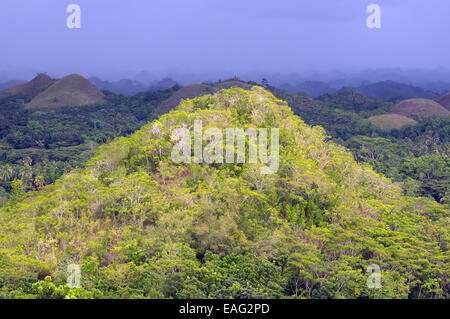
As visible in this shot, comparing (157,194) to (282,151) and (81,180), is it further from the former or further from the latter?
(282,151)

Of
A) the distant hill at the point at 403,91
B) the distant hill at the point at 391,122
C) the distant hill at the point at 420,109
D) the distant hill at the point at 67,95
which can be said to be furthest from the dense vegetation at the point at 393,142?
the distant hill at the point at 403,91

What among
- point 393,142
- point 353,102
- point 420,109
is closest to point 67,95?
point 353,102

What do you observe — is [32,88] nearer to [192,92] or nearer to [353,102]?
[192,92]

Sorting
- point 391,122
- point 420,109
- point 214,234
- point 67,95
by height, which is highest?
point 67,95

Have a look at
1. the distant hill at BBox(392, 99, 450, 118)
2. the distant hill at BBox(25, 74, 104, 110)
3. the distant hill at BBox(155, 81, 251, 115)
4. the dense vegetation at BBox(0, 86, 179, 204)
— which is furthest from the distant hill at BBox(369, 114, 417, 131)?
the distant hill at BBox(25, 74, 104, 110)

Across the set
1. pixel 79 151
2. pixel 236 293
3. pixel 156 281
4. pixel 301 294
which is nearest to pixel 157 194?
pixel 156 281
